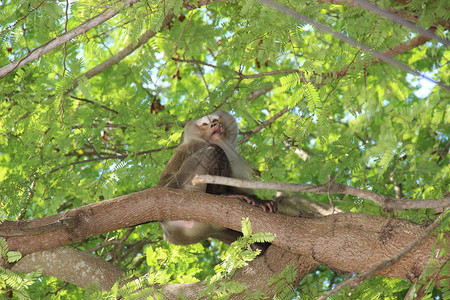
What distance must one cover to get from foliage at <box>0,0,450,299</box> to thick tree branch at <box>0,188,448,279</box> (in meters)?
0.39

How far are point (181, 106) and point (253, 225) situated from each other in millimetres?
3636

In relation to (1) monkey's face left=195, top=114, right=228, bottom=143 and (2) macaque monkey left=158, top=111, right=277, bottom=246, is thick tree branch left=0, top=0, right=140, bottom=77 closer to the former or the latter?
(2) macaque monkey left=158, top=111, right=277, bottom=246

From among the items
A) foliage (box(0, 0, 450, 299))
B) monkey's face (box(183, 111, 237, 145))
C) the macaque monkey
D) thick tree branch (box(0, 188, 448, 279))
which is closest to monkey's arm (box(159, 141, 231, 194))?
the macaque monkey

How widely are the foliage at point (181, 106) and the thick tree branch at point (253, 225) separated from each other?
1.28 feet

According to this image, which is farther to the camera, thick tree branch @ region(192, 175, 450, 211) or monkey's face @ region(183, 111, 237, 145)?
monkey's face @ region(183, 111, 237, 145)

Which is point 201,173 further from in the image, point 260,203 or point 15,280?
point 15,280

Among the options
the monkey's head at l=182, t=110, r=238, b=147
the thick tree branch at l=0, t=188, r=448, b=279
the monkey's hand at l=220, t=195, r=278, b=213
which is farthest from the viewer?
the monkey's head at l=182, t=110, r=238, b=147

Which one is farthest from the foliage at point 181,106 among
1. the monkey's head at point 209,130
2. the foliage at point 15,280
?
the monkey's head at point 209,130

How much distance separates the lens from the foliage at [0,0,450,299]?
4188 millimetres

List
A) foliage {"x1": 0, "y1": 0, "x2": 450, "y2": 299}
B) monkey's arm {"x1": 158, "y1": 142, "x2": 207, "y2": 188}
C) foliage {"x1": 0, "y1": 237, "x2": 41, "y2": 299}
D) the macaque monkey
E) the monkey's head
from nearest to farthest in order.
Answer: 1. foliage {"x1": 0, "y1": 237, "x2": 41, "y2": 299}
2. foliage {"x1": 0, "y1": 0, "x2": 450, "y2": 299}
3. the macaque monkey
4. monkey's arm {"x1": 158, "y1": 142, "x2": 207, "y2": 188}
5. the monkey's head

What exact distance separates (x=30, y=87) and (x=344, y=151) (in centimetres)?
346

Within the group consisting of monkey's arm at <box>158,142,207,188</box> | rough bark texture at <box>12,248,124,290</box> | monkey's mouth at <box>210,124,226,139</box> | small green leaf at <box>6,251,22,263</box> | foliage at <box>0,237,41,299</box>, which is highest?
small green leaf at <box>6,251,22,263</box>

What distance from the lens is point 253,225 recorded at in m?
4.05

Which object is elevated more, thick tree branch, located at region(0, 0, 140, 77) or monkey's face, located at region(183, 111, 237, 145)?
thick tree branch, located at region(0, 0, 140, 77)
